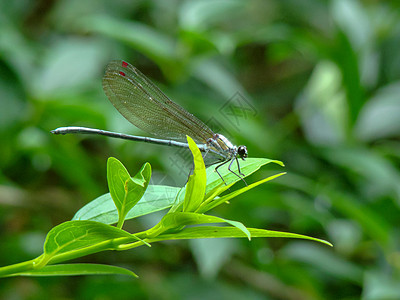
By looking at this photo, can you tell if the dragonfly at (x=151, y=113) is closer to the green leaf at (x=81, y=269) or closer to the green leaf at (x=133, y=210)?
the green leaf at (x=133, y=210)

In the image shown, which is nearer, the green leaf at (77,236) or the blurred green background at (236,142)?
the green leaf at (77,236)

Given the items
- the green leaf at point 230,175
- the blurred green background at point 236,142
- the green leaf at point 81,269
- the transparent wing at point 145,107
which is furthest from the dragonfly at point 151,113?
the green leaf at point 81,269

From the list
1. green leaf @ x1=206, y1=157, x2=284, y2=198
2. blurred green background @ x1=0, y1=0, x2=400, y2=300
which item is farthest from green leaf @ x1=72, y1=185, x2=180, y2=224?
blurred green background @ x1=0, y1=0, x2=400, y2=300

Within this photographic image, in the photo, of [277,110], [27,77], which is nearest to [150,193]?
[27,77]

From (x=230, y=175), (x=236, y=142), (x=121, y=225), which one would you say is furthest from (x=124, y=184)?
(x=236, y=142)

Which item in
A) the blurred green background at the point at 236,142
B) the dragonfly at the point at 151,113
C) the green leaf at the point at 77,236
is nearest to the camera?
the green leaf at the point at 77,236

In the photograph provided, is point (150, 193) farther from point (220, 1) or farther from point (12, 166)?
point (220, 1)

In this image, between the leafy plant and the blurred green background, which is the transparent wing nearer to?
the blurred green background
